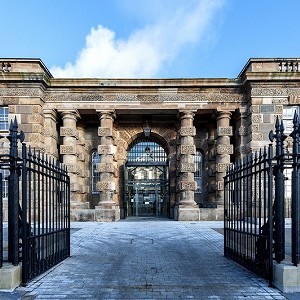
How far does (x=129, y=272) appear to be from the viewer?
7.48 meters

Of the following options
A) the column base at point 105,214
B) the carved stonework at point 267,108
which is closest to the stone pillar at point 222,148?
the carved stonework at point 267,108

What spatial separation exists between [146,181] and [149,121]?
3960mm

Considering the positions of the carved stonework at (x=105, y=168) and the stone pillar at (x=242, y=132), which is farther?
the carved stonework at (x=105, y=168)

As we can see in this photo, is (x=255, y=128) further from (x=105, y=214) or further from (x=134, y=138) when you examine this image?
(x=105, y=214)

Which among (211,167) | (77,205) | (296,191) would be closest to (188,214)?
(211,167)

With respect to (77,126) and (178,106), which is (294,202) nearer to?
(178,106)

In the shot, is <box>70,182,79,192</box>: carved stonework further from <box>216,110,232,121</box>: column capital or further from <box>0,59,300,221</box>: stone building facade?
<box>216,110,232,121</box>: column capital

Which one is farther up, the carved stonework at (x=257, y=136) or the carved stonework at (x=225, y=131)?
the carved stonework at (x=225, y=131)

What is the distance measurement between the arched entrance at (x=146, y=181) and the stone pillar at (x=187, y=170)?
3571 mm

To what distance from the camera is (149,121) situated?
2244 cm

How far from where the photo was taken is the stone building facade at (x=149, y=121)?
62.5 feet

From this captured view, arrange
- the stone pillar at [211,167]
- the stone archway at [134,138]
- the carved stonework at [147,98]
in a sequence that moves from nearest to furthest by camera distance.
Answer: the carved stonework at [147,98], the stone pillar at [211,167], the stone archway at [134,138]

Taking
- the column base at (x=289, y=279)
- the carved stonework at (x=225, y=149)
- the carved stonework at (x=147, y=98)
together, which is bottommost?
the column base at (x=289, y=279)

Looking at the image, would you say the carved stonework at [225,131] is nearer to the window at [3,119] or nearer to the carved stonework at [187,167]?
the carved stonework at [187,167]
